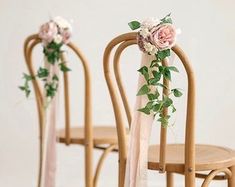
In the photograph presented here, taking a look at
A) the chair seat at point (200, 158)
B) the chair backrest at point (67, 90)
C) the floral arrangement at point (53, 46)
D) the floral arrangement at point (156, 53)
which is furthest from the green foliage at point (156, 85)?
the floral arrangement at point (53, 46)

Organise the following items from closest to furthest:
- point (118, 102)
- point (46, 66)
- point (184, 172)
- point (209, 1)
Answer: point (184, 172) < point (118, 102) < point (46, 66) < point (209, 1)

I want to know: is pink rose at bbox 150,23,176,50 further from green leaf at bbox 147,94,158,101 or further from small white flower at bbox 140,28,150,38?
green leaf at bbox 147,94,158,101

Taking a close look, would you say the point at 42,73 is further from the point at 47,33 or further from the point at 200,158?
the point at 200,158

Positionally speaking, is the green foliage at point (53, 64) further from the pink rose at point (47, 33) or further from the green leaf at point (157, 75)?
the green leaf at point (157, 75)

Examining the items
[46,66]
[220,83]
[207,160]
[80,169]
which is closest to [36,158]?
[80,169]

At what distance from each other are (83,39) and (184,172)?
145cm

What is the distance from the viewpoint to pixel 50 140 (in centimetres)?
201

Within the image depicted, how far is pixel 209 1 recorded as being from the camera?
259cm

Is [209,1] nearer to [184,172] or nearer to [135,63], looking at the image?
[135,63]

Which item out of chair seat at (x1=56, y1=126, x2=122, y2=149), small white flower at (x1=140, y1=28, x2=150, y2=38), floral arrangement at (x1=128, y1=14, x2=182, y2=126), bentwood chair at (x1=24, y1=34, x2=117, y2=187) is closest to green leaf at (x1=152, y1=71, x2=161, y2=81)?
floral arrangement at (x1=128, y1=14, x2=182, y2=126)

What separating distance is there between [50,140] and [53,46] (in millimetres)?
380

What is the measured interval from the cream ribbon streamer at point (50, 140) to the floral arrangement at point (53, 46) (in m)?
0.01

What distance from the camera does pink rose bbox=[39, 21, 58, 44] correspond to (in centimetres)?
197

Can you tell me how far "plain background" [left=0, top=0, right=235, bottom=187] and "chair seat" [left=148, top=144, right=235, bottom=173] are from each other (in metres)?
0.88
